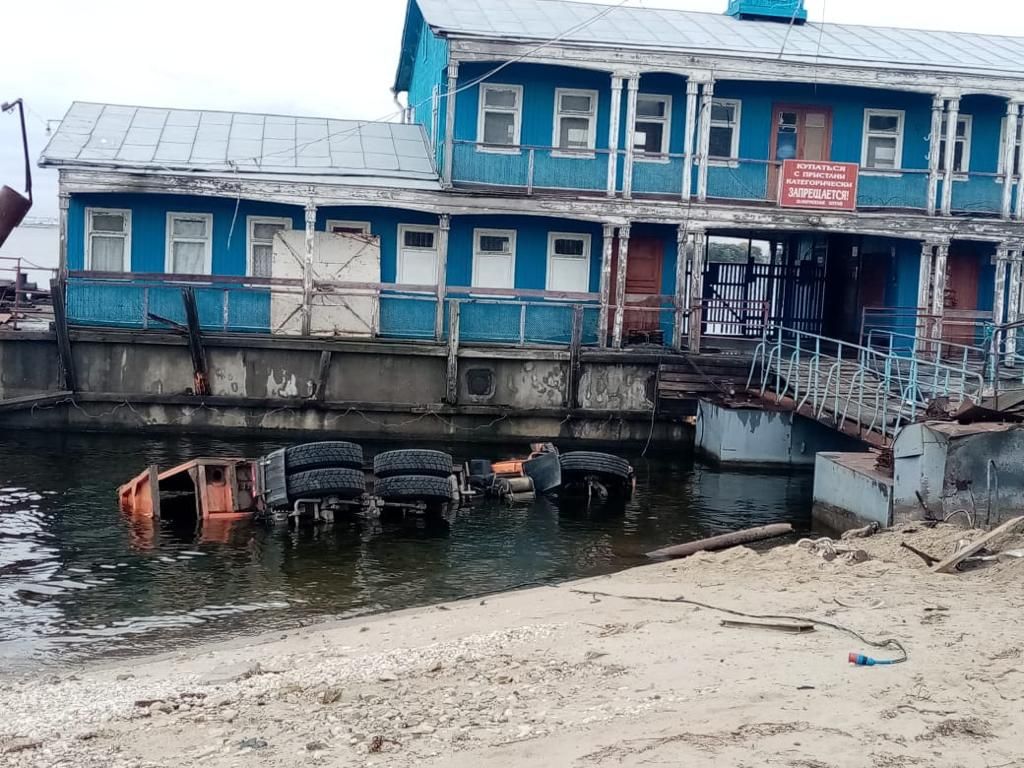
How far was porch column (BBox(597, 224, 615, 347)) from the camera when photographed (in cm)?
2391

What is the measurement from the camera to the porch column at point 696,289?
23.5 metres

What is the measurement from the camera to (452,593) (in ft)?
39.1

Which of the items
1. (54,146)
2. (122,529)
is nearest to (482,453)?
(122,529)

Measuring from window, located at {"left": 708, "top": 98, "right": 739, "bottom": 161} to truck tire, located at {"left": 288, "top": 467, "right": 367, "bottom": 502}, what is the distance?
13.9 m

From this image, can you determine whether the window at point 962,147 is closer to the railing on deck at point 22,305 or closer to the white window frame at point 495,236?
the white window frame at point 495,236

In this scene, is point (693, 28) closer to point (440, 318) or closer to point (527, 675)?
point (440, 318)

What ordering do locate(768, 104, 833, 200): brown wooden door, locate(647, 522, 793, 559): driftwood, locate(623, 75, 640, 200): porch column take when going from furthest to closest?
1. locate(768, 104, 833, 200): brown wooden door
2. locate(623, 75, 640, 200): porch column
3. locate(647, 522, 793, 559): driftwood

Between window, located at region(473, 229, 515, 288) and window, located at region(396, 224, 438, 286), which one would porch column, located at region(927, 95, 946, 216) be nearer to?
window, located at region(473, 229, 515, 288)

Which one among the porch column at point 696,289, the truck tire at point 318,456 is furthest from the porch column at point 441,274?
the truck tire at point 318,456

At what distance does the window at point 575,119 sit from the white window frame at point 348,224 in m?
4.69

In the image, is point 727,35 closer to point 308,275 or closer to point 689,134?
point 689,134

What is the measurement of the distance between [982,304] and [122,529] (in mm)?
20762

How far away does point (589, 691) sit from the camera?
6.97 meters

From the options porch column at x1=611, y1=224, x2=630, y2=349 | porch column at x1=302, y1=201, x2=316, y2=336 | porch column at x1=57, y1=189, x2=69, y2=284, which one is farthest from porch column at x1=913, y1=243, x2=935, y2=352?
porch column at x1=57, y1=189, x2=69, y2=284
